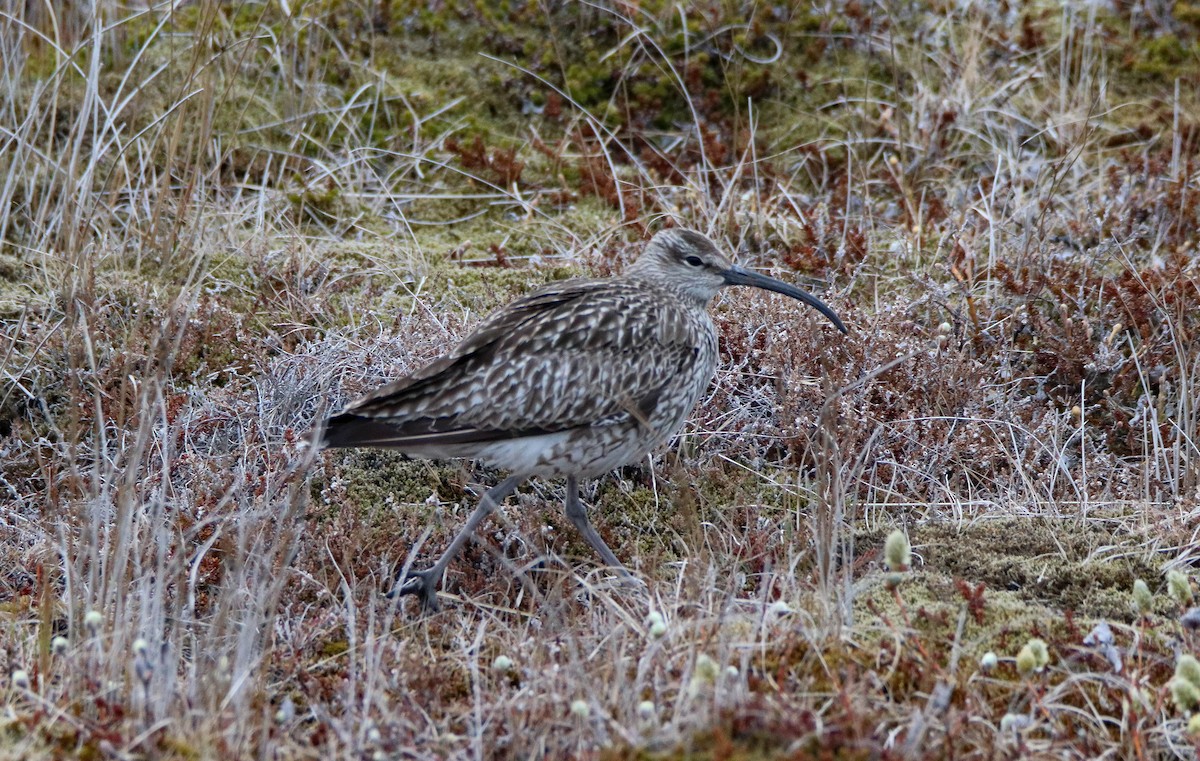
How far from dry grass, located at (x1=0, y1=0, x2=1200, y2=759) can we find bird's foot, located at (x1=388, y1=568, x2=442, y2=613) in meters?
0.08

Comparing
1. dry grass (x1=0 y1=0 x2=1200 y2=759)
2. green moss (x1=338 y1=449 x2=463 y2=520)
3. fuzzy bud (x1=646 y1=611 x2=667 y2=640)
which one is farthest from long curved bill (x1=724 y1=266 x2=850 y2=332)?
fuzzy bud (x1=646 y1=611 x2=667 y2=640)

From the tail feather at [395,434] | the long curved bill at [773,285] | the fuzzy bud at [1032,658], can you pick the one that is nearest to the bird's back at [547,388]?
the tail feather at [395,434]

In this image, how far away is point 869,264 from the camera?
7.57 meters

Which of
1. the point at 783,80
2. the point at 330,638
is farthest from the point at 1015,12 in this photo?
the point at 330,638

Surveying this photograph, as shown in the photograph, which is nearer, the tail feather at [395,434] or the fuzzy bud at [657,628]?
the fuzzy bud at [657,628]

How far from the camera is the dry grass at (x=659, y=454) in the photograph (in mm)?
4113

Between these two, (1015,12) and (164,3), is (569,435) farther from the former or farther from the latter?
(1015,12)

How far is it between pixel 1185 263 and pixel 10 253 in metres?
6.58

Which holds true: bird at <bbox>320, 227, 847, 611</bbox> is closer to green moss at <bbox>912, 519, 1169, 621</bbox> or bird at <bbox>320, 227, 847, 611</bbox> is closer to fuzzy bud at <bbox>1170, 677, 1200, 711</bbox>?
green moss at <bbox>912, 519, 1169, 621</bbox>

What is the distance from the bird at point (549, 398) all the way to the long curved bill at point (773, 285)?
1.44 ft

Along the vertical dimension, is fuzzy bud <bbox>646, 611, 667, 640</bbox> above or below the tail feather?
below

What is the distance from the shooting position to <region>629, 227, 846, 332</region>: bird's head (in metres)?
6.18

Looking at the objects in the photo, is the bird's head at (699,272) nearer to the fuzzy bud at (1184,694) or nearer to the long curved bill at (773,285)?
the long curved bill at (773,285)

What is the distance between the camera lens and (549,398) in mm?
5504
